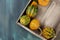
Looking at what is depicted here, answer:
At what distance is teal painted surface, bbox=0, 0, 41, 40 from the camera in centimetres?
145

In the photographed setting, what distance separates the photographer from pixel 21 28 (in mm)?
1459

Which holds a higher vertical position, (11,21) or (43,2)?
(43,2)

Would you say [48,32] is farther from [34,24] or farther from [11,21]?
[11,21]

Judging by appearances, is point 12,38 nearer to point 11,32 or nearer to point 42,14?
point 11,32

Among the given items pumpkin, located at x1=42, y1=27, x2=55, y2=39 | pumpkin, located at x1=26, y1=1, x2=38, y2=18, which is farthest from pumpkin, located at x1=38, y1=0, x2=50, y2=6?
pumpkin, located at x1=42, y1=27, x2=55, y2=39

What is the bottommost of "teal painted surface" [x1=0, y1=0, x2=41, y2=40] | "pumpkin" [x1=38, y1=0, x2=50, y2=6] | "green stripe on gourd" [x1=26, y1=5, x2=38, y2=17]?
"teal painted surface" [x1=0, y1=0, x2=41, y2=40]

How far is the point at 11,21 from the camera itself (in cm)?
148

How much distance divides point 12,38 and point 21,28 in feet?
0.25

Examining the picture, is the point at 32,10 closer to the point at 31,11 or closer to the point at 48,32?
the point at 31,11

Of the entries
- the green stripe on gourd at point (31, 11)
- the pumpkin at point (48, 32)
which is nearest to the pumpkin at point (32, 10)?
the green stripe on gourd at point (31, 11)

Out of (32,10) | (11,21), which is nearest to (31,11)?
(32,10)

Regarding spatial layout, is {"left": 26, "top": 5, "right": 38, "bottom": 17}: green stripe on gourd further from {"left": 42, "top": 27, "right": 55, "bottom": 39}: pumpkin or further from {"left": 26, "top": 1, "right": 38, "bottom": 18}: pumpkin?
{"left": 42, "top": 27, "right": 55, "bottom": 39}: pumpkin

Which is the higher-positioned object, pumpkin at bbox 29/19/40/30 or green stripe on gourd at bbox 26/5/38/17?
green stripe on gourd at bbox 26/5/38/17

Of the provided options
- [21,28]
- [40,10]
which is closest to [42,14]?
[40,10]
